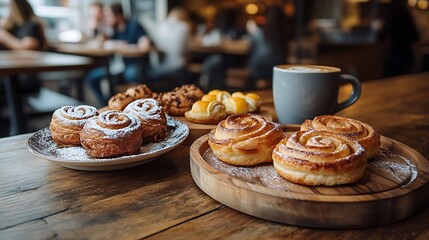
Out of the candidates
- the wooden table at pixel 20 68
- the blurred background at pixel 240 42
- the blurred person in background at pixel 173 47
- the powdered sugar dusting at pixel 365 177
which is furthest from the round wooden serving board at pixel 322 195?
the blurred person in background at pixel 173 47

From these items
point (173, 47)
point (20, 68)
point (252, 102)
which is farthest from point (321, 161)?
point (173, 47)

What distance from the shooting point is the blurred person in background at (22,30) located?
12.0 ft

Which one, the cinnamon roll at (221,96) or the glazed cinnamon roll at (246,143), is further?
the cinnamon roll at (221,96)

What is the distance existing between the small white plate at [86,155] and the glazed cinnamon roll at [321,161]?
0.88 ft

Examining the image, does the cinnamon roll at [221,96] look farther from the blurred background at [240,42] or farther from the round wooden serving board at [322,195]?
the blurred background at [240,42]

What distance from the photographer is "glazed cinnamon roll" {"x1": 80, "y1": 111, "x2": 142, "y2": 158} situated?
76 centimetres

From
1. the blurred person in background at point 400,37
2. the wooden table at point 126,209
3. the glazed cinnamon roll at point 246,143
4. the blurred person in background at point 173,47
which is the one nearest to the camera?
the wooden table at point 126,209

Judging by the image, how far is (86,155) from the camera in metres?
0.81

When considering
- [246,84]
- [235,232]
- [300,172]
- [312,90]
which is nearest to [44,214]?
[235,232]

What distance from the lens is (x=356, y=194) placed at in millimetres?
628

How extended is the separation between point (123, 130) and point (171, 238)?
30cm

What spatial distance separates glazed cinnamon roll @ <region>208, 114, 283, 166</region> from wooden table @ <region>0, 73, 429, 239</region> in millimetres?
97

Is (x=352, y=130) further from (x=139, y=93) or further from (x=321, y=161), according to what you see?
(x=139, y=93)

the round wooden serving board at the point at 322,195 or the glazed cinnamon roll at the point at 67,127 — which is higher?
the glazed cinnamon roll at the point at 67,127
